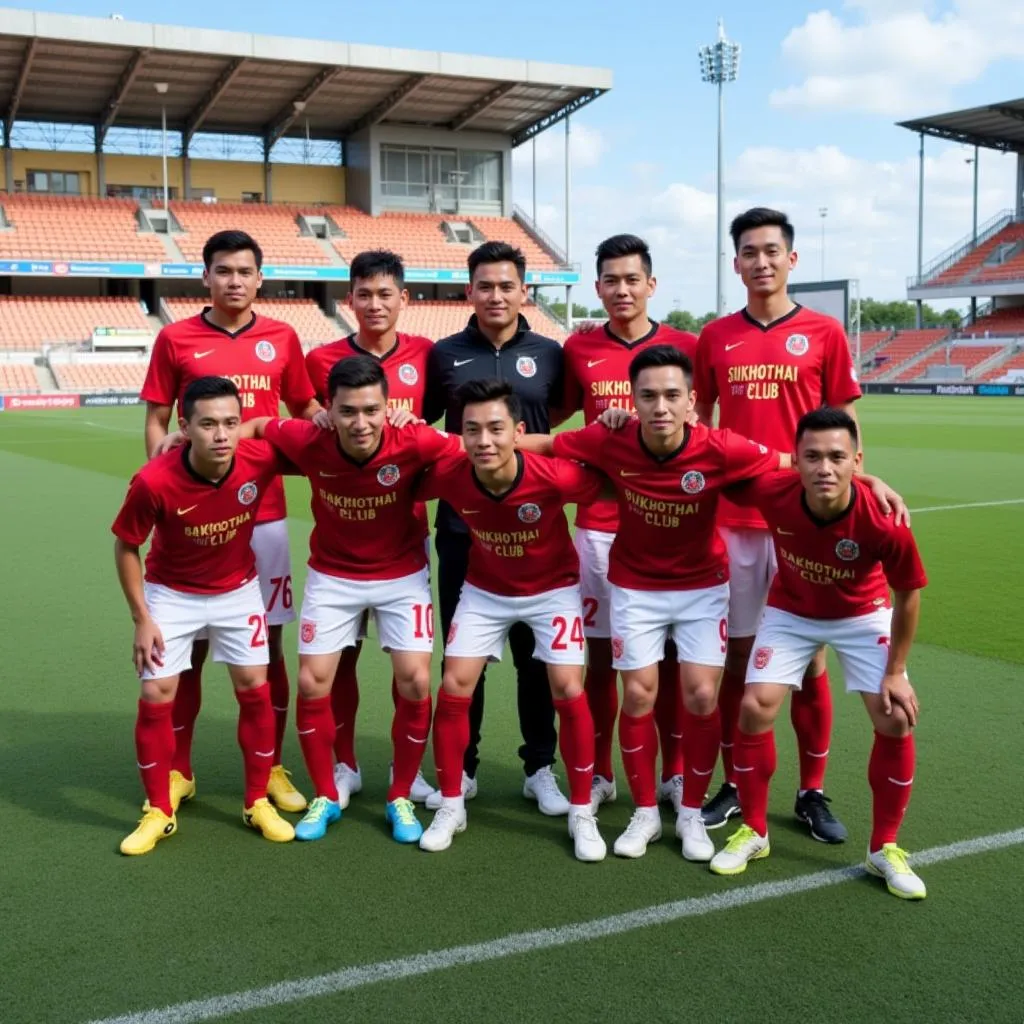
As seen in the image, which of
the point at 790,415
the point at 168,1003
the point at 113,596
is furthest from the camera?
the point at 113,596

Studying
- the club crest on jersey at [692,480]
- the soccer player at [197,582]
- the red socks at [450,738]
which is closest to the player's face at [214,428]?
the soccer player at [197,582]

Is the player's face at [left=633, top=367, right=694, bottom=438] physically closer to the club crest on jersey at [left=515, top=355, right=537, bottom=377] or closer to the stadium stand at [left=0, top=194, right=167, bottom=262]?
the club crest on jersey at [left=515, top=355, right=537, bottom=377]

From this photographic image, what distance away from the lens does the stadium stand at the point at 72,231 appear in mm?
37344

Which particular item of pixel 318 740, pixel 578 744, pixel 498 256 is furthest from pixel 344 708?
pixel 498 256

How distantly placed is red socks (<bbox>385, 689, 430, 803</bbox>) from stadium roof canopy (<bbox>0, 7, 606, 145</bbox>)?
3368 centimetres

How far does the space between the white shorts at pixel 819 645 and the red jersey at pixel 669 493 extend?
0.34 metres

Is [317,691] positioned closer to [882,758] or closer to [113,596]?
[882,758]

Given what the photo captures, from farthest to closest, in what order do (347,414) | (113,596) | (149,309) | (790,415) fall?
(149,309) → (113,596) → (790,415) → (347,414)

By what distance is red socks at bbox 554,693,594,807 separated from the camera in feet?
13.2

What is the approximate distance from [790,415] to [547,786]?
1748 millimetres

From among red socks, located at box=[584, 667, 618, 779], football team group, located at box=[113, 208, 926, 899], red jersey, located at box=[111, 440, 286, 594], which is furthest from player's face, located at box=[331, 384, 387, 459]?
red socks, located at box=[584, 667, 618, 779]

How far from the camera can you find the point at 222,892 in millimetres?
3580

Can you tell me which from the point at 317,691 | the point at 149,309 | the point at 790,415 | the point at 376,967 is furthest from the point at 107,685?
the point at 149,309

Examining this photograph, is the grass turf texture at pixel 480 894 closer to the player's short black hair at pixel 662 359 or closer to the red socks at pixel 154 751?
the red socks at pixel 154 751
